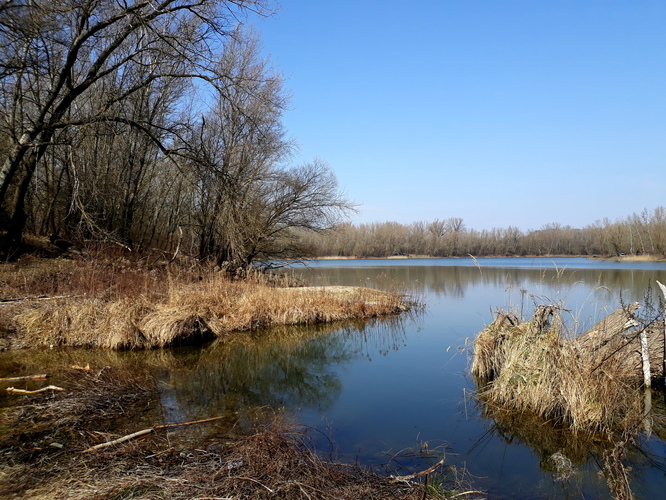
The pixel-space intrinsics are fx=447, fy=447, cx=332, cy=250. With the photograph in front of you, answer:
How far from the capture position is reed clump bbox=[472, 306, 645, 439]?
16.7 ft

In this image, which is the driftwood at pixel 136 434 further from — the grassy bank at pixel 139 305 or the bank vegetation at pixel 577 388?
the grassy bank at pixel 139 305

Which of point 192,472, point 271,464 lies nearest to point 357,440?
point 271,464

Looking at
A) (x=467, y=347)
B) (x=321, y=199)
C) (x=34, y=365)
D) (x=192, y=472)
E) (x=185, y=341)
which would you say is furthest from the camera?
(x=321, y=199)

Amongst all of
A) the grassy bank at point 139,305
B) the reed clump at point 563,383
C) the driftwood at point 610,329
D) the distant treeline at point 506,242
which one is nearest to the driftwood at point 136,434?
the reed clump at point 563,383

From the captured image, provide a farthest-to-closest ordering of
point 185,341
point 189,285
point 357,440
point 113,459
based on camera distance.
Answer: point 189,285
point 185,341
point 357,440
point 113,459

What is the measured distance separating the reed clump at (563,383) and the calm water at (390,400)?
30 centimetres

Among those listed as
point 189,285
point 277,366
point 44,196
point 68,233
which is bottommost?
point 277,366

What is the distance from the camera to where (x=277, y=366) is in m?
8.26

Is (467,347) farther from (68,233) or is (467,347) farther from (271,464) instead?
(68,233)

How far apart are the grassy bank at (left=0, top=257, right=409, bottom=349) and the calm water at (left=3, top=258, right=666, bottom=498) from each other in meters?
0.66

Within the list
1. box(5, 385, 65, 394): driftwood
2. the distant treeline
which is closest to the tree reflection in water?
box(5, 385, 65, 394): driftwood

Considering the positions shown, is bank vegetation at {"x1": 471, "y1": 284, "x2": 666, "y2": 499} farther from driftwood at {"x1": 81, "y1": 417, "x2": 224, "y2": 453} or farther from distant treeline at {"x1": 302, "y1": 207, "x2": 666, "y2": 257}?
distant treeline at {"x1": 302, "y1": 207, "x2": 666, "y2": 257}

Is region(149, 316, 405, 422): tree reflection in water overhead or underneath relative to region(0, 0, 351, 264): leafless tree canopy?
underneath

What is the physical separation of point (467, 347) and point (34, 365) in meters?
7.83
